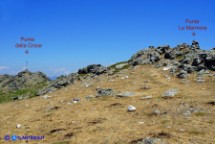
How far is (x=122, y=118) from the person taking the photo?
25641 millimetres

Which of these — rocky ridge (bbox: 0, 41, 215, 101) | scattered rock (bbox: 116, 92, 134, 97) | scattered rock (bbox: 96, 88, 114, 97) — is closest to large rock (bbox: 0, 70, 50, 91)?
rocky ridge (bbox: 0, 41, 215, 101)

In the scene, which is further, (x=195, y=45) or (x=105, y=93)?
(x=195, y=45)

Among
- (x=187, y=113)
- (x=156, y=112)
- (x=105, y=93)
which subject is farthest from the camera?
(x=105, y=93)

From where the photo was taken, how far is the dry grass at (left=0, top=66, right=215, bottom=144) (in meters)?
20.8

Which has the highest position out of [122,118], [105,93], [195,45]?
[195,45]

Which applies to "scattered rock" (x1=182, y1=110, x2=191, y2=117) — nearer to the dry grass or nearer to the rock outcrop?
the dry grass

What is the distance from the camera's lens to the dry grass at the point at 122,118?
20812 millimetres

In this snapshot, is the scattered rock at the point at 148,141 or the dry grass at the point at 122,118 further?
the dry grass at the point at 122,118

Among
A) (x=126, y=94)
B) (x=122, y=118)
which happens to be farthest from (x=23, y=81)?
(x=122, y=118)

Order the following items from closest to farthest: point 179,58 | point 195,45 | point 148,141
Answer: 1. point 148,141
2. point 179,58
3. point 195,45

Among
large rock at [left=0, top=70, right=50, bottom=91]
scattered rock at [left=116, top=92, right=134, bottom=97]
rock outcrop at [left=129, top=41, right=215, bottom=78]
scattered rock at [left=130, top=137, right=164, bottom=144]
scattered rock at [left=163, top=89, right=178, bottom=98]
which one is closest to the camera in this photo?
scattered rock at [left=130, top=137, right=164, bottom=144]

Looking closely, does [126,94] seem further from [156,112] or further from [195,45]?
[195,45]

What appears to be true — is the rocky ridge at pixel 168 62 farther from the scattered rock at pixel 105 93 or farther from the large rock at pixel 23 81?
the large rock at pixel 23 81

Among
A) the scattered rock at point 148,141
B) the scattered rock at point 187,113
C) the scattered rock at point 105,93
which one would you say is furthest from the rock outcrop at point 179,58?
the scattered rock at point 148,141
